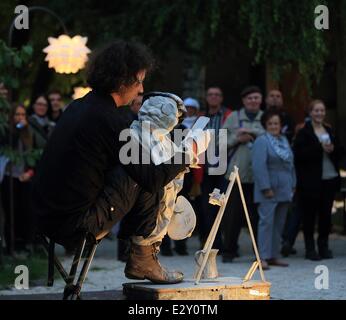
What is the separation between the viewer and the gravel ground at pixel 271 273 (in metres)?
8.21

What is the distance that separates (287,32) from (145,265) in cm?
727

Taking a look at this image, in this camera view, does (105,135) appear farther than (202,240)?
No

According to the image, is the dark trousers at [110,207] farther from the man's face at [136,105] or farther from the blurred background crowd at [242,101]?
the man's face at [136,105]

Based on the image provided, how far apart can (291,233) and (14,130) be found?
3.47 m

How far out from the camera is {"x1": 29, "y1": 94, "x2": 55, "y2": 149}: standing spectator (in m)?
11.6

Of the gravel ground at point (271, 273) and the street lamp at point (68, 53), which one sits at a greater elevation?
the street lamp at point (68, 53)

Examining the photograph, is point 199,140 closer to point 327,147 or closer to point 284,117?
point 327,147

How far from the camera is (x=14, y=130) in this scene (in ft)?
37.1

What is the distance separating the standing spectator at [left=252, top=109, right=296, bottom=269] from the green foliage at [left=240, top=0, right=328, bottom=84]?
2.07 metres

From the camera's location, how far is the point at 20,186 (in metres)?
11.7

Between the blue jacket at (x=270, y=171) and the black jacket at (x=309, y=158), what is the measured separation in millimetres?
421

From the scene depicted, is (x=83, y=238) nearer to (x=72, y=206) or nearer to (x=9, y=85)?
(x=72, y=206)

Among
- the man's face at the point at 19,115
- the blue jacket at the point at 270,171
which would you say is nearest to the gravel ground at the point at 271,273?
the blue jacket at the point at 270,171

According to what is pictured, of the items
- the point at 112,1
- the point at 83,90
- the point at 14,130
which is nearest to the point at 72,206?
the point at 14,130
